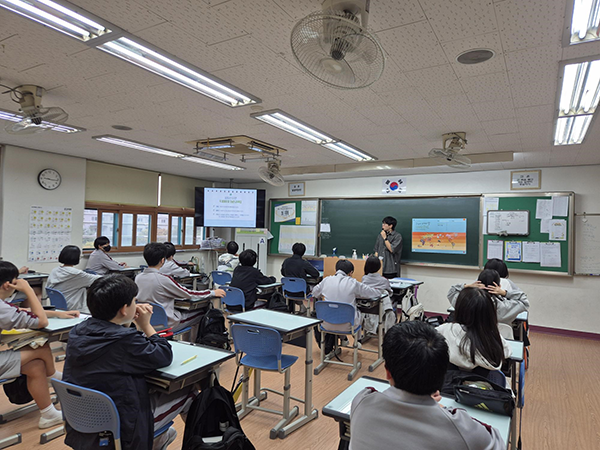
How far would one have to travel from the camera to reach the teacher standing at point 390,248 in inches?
256

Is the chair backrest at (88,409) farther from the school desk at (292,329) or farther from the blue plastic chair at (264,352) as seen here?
the school desk at (292,329)

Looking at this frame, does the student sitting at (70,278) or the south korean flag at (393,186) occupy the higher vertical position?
the south korean flag at (393,186)

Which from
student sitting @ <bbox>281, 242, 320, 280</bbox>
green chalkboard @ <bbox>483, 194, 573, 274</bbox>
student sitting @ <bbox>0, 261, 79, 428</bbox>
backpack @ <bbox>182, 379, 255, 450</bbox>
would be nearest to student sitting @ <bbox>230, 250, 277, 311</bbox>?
student sitting @ <bbox>281, 242, 320, 280</bbox>

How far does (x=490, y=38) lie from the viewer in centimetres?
204

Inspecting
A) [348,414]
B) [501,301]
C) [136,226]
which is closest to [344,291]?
[501,301]

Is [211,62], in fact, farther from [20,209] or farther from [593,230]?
[593,230]

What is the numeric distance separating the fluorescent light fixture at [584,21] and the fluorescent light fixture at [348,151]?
2.80 m

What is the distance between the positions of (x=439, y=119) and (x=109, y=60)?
2.78 m

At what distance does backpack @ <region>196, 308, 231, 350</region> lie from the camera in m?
3.47

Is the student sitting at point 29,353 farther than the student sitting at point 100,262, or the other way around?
the student sitting at point 100,262

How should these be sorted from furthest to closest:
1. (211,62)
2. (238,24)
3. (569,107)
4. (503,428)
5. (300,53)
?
(569,107)
(211,62)
(238,24)
(300,53)
(503,428)

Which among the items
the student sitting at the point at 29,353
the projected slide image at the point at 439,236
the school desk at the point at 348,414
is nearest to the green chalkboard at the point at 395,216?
the projected slide image at the point at 439,236

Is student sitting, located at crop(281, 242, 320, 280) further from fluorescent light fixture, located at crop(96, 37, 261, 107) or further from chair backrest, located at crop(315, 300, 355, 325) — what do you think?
fluorescent light fixture, located at crop(96, 37, 261, 107)

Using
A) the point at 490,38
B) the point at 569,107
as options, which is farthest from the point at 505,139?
the point at 490,38
